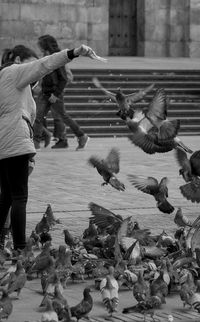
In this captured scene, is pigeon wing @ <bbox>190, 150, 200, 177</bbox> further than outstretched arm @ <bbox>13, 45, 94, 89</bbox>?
Yes

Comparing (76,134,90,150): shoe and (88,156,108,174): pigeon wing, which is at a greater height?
(88,156,108,174): pigeon wing

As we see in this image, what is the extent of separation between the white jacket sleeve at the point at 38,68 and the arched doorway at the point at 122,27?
20820mm

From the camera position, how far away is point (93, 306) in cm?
722

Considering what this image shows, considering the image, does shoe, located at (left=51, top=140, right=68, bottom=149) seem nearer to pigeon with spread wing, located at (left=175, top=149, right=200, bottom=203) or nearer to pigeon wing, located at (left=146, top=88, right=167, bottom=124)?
pigeon with spread wing, located at (left=175, top=149, right=200, bottom=203)

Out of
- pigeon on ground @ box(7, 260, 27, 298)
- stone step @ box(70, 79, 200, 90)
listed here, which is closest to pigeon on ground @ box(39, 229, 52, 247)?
pigeon on ground @ box(7, 260, 27, 298)

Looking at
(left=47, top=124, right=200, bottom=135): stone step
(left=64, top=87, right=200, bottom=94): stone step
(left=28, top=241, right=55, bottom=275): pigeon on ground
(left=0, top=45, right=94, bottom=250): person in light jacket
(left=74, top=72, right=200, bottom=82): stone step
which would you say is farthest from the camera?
(left=74, top=72, right=200, bottom=82): stone step

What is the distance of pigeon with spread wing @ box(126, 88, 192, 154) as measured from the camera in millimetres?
8445

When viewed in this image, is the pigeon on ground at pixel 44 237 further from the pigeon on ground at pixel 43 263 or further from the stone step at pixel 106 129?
the stone step at pixel 106 129

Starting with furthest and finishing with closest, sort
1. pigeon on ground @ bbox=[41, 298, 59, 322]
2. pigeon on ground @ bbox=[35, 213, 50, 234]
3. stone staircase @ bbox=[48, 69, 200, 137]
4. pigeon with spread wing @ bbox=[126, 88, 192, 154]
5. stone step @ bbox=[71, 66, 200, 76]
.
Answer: stone step @ bbox=[71, 66, 200, 76] → stone staircase @ bbox=[48, 69, 200, 137] → pigeon on ground @ bbox=[35, 213, 50, 234] → pigeon with spread wing @ bbox=[126, 88, 192, 154] → pigeon on ground @ bbox=[41, 298, 59, 322]

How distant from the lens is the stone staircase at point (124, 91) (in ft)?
70.1

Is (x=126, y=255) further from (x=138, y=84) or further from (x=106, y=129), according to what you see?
(x=138, y=84)

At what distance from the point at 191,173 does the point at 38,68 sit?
1502mm

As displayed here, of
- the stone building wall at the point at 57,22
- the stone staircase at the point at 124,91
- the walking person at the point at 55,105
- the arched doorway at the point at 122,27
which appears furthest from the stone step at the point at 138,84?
the arched doorway at the point at 122,27

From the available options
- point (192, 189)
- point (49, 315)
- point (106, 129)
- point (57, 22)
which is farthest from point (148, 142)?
point (57, 22)
